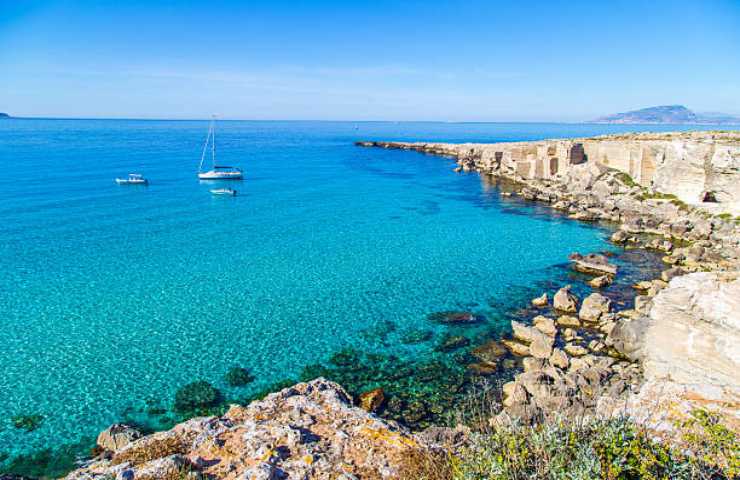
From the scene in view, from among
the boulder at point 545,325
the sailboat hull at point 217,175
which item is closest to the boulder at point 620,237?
the boulder at point 545,325

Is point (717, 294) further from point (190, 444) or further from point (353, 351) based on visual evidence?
point (190, 444)

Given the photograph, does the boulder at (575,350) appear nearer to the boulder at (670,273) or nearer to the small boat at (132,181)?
the boulder at (670,273)

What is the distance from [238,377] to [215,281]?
34.9 feet

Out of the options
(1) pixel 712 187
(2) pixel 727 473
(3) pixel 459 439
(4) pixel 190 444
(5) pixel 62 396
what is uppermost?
(1) pixel 712 187

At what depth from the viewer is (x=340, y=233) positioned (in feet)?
124

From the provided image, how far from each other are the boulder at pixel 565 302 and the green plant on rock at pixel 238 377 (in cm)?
1593

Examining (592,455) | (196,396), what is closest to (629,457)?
(592,455)

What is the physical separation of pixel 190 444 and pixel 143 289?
683 inches

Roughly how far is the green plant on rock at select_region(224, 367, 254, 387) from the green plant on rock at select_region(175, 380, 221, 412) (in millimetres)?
682

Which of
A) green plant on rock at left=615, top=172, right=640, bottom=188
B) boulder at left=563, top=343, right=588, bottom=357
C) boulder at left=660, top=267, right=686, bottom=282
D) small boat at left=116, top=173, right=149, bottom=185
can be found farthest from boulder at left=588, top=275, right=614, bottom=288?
small boat at left=116, top=173, right=149, bottom=185

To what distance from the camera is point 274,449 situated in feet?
31.9

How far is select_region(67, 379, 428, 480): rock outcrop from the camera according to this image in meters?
8.89

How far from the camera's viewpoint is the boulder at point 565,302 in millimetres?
22812

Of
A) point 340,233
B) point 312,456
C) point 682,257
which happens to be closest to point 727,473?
point 312,456
